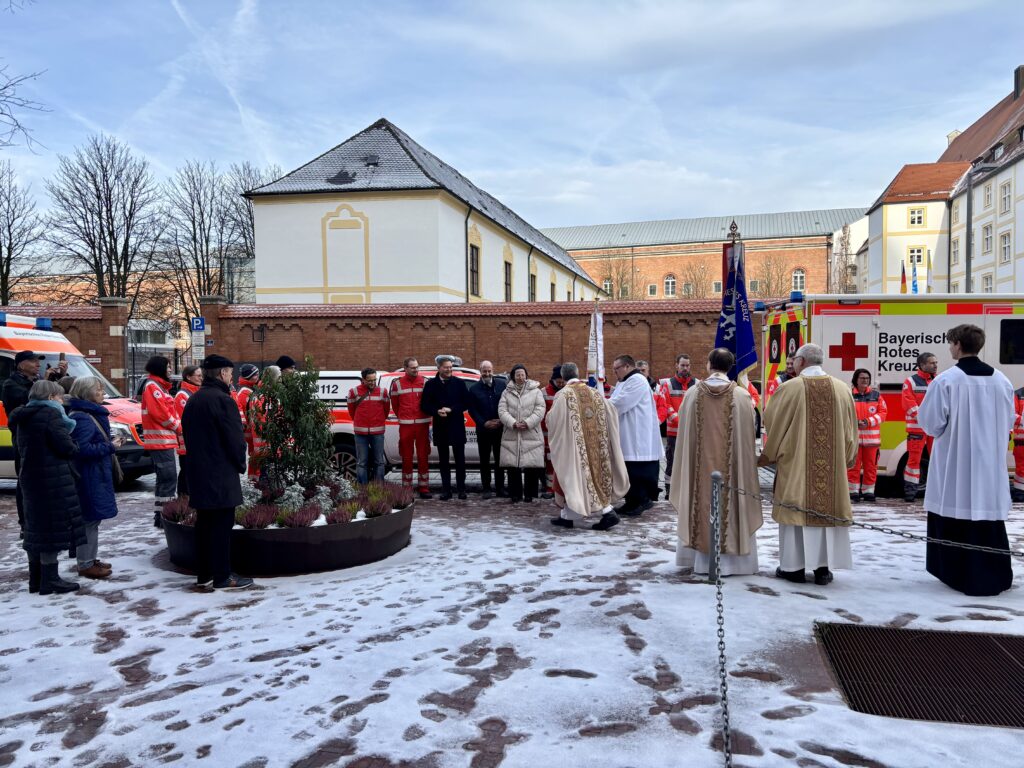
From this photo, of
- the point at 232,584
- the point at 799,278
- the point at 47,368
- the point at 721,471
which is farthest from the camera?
the point at 799,278

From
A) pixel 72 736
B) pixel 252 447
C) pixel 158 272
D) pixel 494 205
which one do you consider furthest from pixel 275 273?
pixel 72 736

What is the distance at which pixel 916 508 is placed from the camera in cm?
959

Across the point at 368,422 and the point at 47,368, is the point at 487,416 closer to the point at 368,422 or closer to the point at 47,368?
the point at 368,422

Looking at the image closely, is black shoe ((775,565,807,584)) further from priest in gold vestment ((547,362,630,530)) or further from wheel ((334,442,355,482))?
wheel ((334,442,355,482))

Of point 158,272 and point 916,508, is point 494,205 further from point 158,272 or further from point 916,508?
point 916,508

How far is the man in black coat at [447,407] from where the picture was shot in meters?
10.5

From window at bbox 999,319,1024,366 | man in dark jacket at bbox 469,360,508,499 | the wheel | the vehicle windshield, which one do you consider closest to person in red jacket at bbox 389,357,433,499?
man in dark jacket at bbox 469,360,508,499

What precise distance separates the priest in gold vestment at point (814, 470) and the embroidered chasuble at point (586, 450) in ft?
8.53

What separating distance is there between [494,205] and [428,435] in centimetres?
3956

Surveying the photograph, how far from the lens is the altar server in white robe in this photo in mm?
5824

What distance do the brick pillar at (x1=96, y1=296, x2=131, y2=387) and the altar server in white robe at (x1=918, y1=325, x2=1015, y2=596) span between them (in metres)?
22.9

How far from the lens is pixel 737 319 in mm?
9023

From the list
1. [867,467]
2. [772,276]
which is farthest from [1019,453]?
[772,276]

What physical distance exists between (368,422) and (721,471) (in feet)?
17.7
